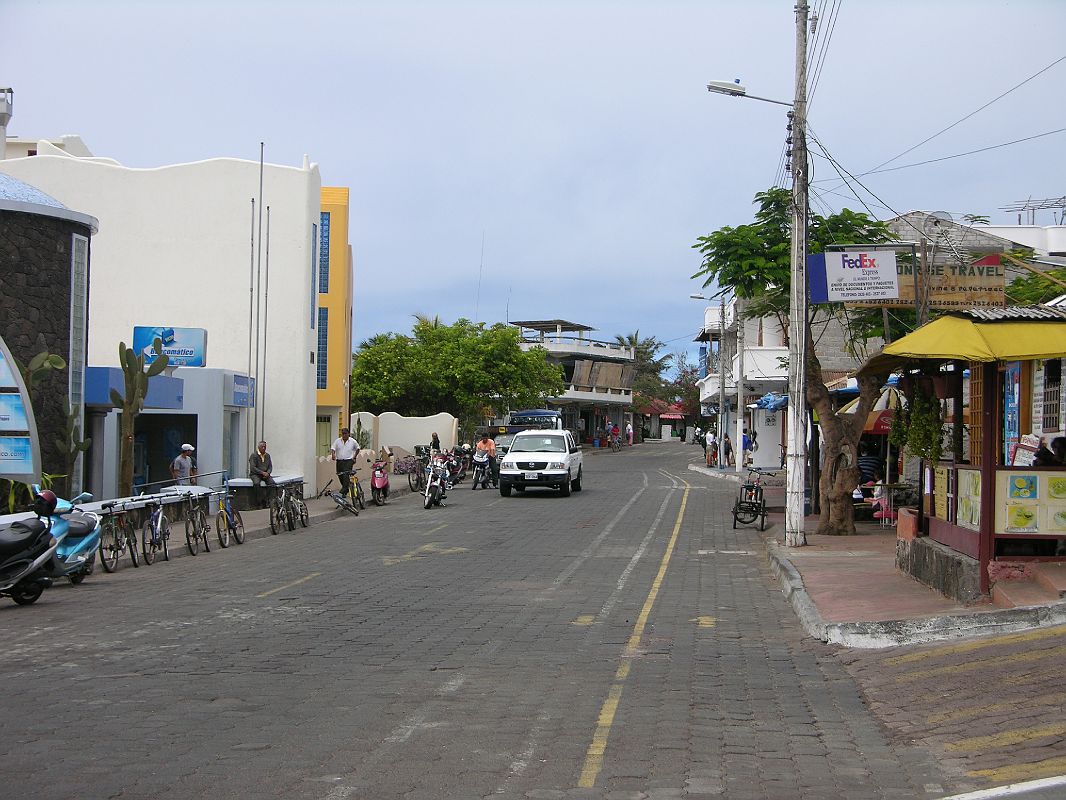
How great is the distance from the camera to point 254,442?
101 ft

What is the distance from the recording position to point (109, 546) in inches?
635

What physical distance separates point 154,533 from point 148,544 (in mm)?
199

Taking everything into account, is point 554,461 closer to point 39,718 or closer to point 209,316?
point 209,316

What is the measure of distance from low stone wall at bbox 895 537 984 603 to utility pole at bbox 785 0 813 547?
431 cm

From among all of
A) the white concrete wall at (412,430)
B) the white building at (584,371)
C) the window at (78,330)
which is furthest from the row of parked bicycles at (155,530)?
the white building at (584,371)

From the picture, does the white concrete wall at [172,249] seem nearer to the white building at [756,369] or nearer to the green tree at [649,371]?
the white building at [756,369]

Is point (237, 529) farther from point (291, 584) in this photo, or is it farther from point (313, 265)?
point (313, 265)

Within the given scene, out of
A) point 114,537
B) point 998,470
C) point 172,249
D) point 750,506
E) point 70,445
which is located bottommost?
point 114,537

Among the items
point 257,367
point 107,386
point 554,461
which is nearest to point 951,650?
point 107,386

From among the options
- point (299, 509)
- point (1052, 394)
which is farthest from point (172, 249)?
point (1052, 394)

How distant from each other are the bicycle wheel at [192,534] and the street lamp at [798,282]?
10.3m

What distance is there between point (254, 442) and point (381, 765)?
25.6 meters

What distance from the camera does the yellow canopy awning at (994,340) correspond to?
10.4m

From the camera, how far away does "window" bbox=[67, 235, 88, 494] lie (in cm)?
1903
